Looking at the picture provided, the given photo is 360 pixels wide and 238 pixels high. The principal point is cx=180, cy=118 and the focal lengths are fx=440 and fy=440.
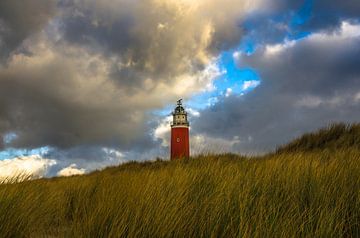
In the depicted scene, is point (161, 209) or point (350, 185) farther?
point (350, 185)

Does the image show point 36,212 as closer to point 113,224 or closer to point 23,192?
point 23,192

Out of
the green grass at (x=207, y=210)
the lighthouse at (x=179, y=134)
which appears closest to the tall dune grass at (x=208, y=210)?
the green grass at (x=207, y=210)

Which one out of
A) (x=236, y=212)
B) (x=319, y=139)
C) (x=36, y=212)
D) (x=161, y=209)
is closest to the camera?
(x=161, y=209)

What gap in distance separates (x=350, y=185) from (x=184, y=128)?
24.9m

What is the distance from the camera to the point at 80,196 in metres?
4.66

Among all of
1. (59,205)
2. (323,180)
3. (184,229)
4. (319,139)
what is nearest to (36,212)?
(59,205)

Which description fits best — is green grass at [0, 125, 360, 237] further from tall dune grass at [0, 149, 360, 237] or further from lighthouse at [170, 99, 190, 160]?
lighthouse at [170, 99, 190, 160]

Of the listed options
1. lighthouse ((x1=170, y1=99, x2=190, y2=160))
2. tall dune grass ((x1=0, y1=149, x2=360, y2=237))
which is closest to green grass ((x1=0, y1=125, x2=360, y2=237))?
tall dune grass ((x1=0, y1=149, x2=360, y2=237))

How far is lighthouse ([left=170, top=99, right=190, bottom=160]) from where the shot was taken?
2809 centimetres

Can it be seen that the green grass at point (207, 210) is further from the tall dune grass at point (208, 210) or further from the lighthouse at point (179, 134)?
the lighthouse at point (179, 134)

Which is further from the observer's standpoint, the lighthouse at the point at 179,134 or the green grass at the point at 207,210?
the lighthouse at the point at 179,134

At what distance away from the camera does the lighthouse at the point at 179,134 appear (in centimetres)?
2809

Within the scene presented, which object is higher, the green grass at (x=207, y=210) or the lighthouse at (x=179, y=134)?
the lighthouse at (x=179, y=134)

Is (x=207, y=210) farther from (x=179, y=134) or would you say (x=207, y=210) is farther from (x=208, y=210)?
(x=179, y=134)
